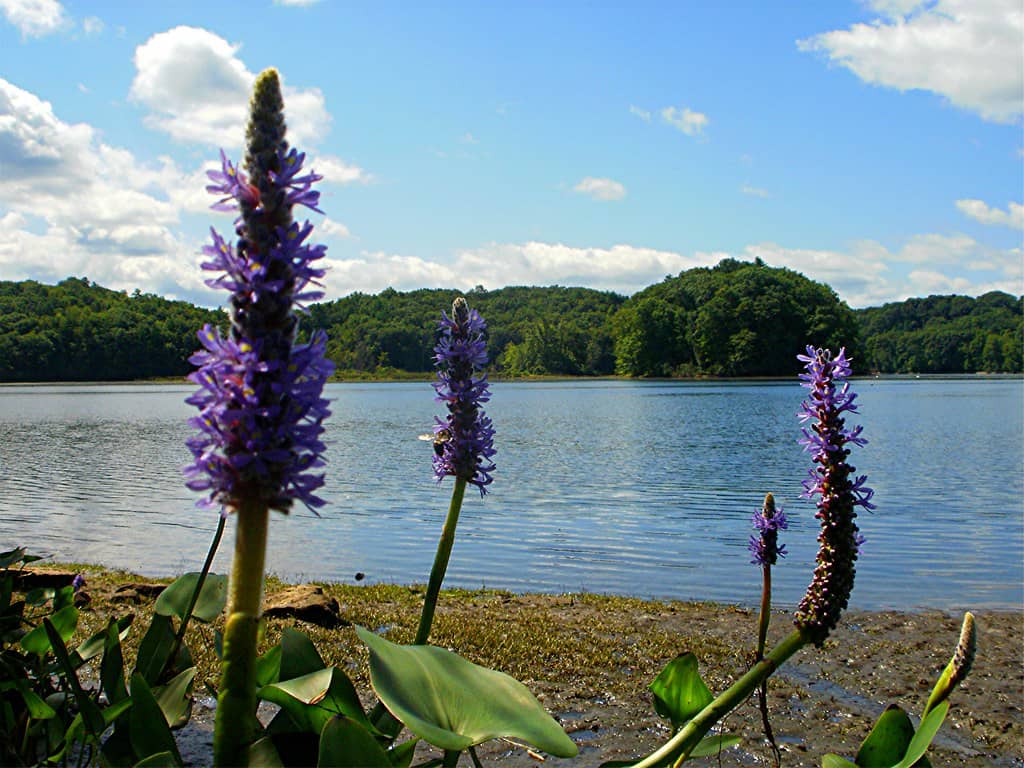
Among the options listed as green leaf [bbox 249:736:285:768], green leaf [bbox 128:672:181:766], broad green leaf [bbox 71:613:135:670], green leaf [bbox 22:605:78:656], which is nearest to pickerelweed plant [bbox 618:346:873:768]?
green leaf [bbox 249:736:285:768]

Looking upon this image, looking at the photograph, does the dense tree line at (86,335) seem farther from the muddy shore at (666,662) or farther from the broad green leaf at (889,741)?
the broad green leaf at (889,741)

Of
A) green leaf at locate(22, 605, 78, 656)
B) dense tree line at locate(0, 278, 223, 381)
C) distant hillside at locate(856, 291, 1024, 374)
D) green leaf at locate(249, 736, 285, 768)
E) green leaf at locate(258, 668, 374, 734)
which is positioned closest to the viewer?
green leaf at locate(249, 736, 285, 768)

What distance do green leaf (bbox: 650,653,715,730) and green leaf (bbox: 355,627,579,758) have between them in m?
0.85

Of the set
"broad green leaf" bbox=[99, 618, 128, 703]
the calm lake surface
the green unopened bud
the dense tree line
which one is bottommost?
the calm lake surface

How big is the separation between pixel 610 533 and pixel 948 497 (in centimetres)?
1091

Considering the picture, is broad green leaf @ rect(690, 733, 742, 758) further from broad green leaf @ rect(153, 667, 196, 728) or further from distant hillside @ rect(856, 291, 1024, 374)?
distant hillside @ rect(856, 291, 1024, 374)

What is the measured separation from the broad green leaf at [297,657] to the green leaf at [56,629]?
3.46 feet

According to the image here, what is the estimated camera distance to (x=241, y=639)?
1251mm

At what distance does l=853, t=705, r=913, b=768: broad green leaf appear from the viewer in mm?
1991

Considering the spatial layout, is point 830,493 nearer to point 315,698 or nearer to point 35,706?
point 315,698

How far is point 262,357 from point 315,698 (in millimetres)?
899

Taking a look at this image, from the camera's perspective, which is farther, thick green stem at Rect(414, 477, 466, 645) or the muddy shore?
the muddy shore

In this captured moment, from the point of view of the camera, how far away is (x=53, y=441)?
40062 mm

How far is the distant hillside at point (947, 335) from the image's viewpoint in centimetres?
15775
